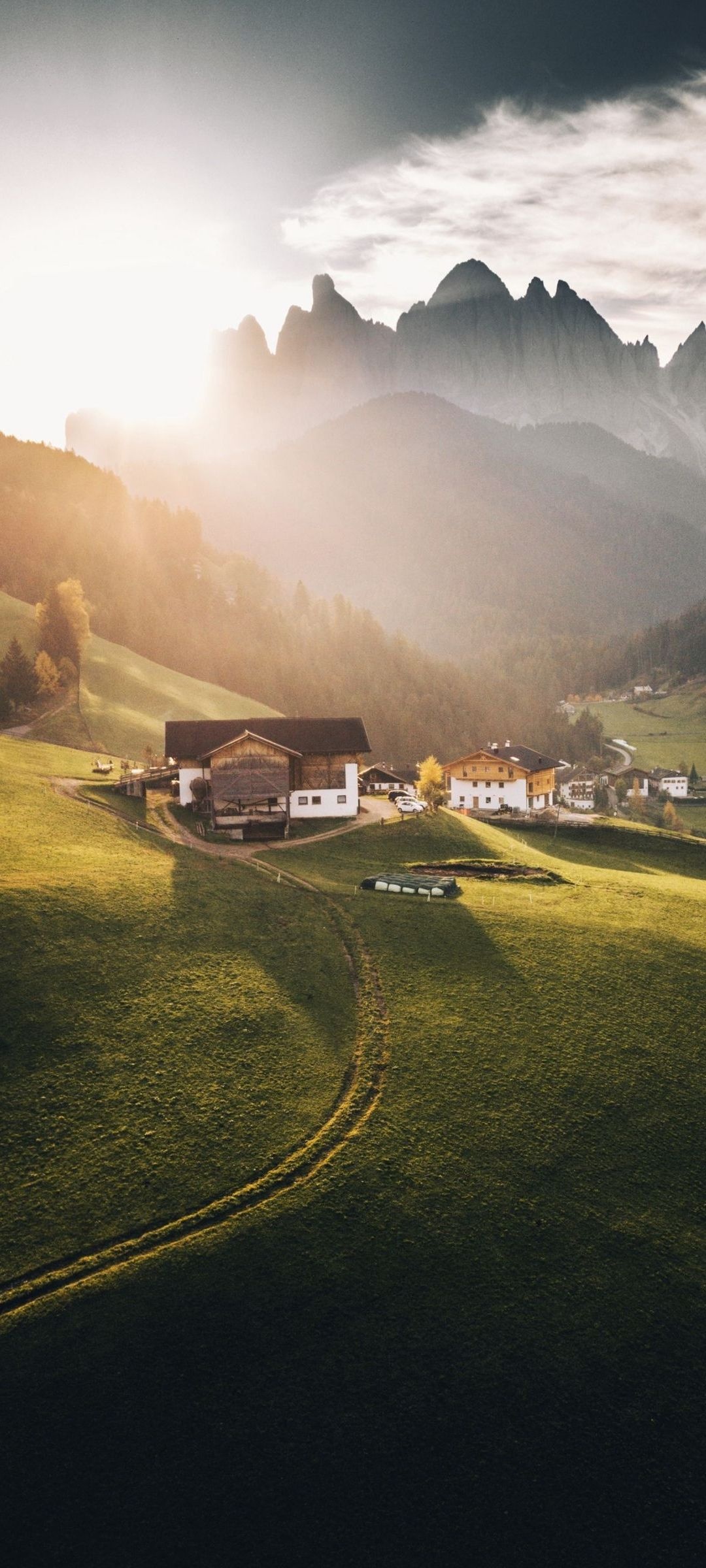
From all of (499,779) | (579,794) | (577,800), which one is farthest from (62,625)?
(579,794)

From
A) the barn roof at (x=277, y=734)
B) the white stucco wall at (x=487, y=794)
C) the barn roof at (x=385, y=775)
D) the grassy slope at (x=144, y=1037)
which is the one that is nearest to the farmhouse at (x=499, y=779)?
the white stucco wall at (x=487, y=794)

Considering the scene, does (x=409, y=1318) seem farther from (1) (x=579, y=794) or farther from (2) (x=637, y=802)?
(2) (x=637, y=802)

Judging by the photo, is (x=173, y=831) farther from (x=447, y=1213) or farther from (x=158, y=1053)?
(x=447, y=1213)

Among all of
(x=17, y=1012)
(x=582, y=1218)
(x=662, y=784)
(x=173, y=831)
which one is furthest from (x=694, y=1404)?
(x=662, y=784)

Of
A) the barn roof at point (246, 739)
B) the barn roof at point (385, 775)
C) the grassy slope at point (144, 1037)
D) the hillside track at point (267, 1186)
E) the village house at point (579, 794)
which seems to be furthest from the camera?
the village house at point (579, 794)

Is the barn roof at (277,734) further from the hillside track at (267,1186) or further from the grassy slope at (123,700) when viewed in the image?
the hillside track at (267,1186)

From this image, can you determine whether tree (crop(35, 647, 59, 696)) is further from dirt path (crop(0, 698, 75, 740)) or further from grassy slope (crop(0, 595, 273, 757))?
grassy slope (crop(0, 595, 273, 757))

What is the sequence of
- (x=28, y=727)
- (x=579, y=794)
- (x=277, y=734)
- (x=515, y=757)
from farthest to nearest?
(x=579, y=794) < (x=515, y=757) < (x=28, y=727) < (x=277, y=734)
